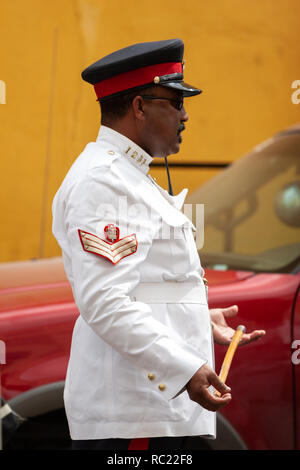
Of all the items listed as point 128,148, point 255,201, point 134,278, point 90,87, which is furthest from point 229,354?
point 90,87

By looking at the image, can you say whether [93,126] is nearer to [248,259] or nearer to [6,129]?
[6,129]

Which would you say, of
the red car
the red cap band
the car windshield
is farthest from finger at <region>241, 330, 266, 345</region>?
the car windshield

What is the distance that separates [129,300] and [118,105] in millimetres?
481

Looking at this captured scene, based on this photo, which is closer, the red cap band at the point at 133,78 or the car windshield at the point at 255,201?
the red cap band at the point at 133,78

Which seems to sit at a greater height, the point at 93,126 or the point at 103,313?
the point at 93,126

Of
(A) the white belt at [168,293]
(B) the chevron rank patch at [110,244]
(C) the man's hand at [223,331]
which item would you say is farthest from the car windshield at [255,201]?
(B) the chevron rank patch at [110,244]

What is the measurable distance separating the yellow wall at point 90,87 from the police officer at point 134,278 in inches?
101

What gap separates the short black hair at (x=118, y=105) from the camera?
5.71 feet

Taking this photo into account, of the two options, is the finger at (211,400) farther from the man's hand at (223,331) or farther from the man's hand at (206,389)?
the man's hand at (223,331)

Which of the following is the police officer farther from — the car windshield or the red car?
the car windshield

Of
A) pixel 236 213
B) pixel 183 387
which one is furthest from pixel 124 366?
pixel 236 213

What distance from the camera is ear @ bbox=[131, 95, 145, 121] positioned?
173 cm

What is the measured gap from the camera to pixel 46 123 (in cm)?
495

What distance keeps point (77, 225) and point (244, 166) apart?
2034 millimetres
